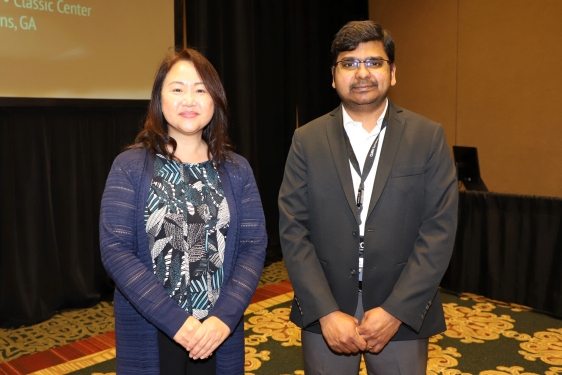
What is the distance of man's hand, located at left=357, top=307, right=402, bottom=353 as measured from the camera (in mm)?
1672

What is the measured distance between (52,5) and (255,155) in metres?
2.53

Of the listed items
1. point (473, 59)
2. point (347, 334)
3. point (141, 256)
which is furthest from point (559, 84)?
point (141, 256)

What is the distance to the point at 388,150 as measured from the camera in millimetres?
1774

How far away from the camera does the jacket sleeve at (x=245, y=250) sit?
1639mm

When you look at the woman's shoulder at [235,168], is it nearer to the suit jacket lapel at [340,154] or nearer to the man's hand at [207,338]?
the suit jacket lapel at [340,154]

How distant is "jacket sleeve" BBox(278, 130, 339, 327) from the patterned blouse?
0.25 meters

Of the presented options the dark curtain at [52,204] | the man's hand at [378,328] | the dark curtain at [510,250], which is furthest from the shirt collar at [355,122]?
the dark curtain at [52,204]

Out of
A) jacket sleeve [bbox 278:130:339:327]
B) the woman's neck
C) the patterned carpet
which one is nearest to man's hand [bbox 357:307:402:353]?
jacket sleeve [bbox 278:130:339:327]

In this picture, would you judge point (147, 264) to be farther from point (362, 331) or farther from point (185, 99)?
point (362, 331)

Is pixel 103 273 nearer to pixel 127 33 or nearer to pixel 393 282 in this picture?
pixel 127 33

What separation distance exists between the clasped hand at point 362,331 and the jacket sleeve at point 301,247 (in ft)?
0.17

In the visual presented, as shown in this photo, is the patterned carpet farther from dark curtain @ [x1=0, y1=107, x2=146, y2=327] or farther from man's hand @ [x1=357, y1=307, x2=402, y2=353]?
man's hand @ [x1=357, y1=307, x2=402, y2=353]

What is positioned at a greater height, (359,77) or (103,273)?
(359,77)

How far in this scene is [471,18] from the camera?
595 cm
